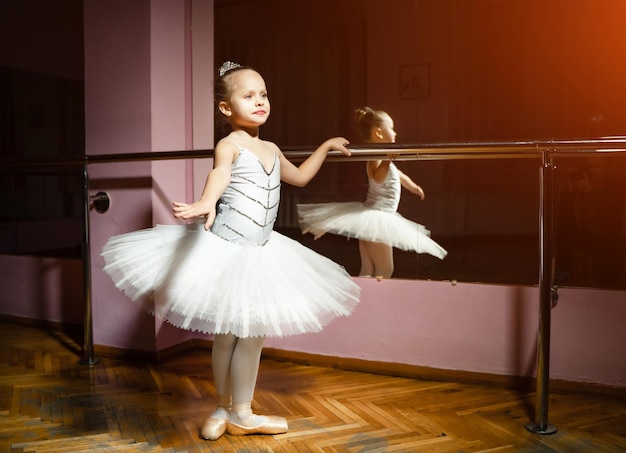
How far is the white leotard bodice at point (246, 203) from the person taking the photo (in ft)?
6.24

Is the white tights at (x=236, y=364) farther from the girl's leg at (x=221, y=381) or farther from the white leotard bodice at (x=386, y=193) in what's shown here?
the white leotard bodice at (x=386, y=193)

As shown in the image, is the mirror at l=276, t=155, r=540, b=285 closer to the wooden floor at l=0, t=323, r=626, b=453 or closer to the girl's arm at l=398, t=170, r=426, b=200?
the girl's arm at l=398, t=170, r=426, b=200

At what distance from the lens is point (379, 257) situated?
2.66 meters

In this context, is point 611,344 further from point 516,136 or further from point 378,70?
point 378,70

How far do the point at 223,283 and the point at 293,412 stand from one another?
65 cm

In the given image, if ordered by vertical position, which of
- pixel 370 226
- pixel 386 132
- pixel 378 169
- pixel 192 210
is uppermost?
pixel 386 132

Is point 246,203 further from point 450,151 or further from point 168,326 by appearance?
point 168,326

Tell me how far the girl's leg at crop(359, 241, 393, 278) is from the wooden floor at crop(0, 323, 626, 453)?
1.43ft

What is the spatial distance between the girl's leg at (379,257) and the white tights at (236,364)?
0.82 m

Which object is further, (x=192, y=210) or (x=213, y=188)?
(x=213, y=188)

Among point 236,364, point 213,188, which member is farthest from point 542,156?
point 236,364

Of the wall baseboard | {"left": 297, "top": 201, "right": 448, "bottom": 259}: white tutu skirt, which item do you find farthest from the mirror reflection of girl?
the wall baseboard

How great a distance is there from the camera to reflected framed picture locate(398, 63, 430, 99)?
258 cm

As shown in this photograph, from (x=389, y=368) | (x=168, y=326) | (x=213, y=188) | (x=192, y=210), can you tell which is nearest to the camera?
(x=192, y=210)
